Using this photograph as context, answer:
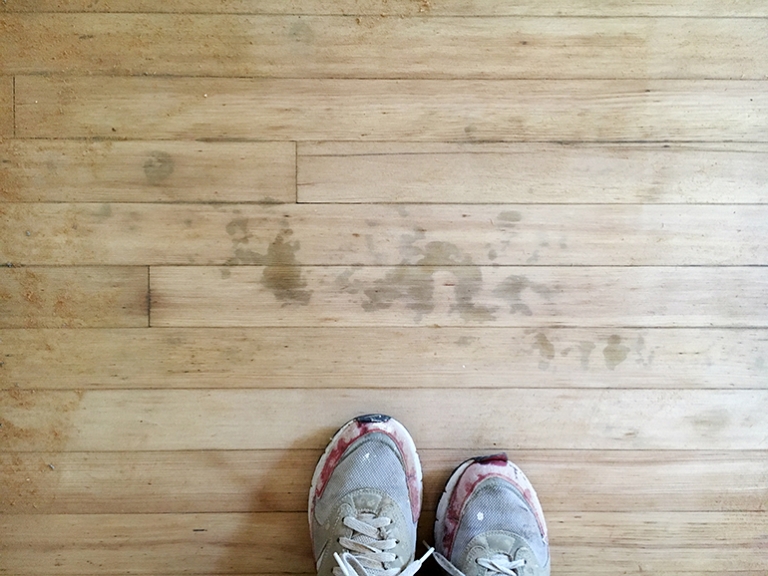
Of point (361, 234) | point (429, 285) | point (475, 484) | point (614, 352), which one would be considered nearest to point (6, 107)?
point (361, 234)

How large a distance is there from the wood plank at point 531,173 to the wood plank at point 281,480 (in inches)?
17.6

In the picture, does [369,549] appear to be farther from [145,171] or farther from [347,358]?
[145,171]

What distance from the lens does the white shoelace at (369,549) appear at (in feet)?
3.15

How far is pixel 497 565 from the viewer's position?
987 millimetres

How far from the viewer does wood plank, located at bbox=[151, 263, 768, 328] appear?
101 centimetres

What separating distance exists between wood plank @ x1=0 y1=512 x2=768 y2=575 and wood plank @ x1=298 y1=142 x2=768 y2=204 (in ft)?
1.85

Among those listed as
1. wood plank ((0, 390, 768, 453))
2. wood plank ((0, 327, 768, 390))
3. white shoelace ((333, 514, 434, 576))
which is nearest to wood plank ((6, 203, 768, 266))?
wood plank ((0, 327, 768, 390))

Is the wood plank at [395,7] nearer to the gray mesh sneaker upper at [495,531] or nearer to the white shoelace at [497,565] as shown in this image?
the gray mesh sneaker upper at [495,531]

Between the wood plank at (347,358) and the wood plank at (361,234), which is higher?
the wood plank at (361,234)

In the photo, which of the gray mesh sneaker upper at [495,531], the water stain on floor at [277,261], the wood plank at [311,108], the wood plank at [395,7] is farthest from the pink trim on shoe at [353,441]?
the wood plank at [395,7]

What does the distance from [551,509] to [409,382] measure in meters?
0.33

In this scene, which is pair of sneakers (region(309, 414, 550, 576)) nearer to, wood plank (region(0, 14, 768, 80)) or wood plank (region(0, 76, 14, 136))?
wood plank (region(0, 14, 768, 80))

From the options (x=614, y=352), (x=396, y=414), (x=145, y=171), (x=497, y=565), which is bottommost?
(x=497, y=565)

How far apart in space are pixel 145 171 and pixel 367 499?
2.23 feet
